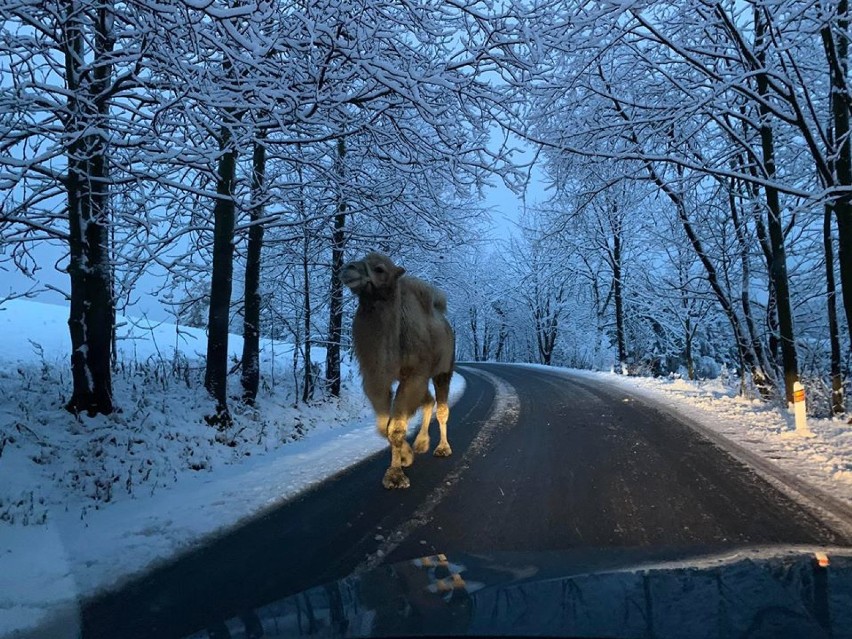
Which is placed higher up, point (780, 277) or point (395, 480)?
point (780, 277)

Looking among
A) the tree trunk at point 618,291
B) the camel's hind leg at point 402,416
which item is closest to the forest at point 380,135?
the camel's hind leg at point 402,416

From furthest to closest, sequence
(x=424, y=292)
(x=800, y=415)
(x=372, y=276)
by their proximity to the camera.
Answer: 1. (x=800, y=415)
2. (x=424, y=292)
3. (x=372, y=276)

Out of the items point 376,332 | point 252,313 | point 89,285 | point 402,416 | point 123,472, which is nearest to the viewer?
point 376,332

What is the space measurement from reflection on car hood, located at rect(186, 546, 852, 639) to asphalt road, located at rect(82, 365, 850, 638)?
69cm

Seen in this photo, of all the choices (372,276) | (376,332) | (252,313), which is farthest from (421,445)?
(252,313)

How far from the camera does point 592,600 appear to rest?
2002mm

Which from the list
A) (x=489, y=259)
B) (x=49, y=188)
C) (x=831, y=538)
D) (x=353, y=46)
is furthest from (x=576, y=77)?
(x=489, y=259)

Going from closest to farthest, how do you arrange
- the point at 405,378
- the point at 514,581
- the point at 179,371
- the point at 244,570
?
the point at 514,581
the point at 244,570
the point at 405,378
the point at 179,371

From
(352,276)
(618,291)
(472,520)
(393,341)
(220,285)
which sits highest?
(618,291)

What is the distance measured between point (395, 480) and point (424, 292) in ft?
6.70

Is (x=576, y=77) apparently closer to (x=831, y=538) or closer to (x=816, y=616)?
(x=831, y=538)

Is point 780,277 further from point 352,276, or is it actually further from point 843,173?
point 352,276

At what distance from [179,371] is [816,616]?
981 cm

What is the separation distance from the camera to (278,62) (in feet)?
16.9
